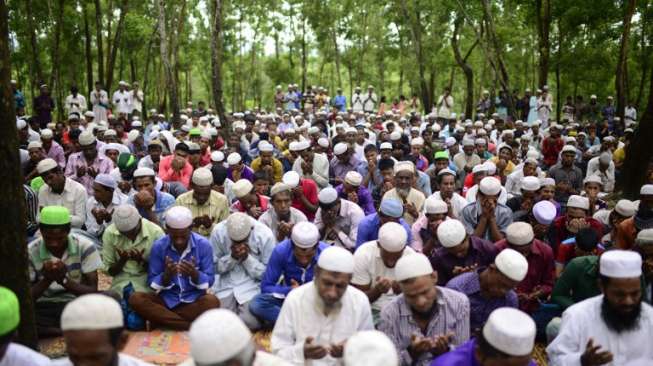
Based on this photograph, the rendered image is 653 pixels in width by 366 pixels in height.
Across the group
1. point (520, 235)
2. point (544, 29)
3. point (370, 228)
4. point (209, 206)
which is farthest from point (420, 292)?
point (544, 29)

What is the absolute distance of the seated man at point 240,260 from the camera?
5.08 meters

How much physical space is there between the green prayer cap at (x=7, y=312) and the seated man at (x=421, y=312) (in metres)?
2.07

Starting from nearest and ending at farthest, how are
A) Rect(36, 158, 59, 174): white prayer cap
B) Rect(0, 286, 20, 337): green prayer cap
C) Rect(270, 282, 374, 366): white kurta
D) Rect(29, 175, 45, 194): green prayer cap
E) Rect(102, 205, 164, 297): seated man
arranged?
Rect(0, 286, 20, 337): green prayer cap
Rect(270, 282, 374, 366): white kurta
Rect(102, 205, 164, 297): seated man
Rect(36, 158, 59, 174): white prayer cap
Rect(29, 175, 45, 194): green prayer cap

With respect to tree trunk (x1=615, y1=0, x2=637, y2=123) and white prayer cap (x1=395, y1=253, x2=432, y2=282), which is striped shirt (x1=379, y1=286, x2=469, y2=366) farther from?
tree trunk (x1=615, y1=0, x2=637, y2=123)

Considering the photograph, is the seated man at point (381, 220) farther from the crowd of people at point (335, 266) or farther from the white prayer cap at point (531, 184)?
the white prayer cap at point (531, 184)

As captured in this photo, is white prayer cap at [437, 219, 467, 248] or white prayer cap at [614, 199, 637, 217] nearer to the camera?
white prayer cap at [437, 219, 467, 248]

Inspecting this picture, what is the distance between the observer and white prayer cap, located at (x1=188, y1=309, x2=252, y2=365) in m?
2.29

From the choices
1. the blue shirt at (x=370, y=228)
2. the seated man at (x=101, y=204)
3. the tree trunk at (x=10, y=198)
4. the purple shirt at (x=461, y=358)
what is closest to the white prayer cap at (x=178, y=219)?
the tree trunk at (x=10, y=198)

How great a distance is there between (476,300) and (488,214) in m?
1.75

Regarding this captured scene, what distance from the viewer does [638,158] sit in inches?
345

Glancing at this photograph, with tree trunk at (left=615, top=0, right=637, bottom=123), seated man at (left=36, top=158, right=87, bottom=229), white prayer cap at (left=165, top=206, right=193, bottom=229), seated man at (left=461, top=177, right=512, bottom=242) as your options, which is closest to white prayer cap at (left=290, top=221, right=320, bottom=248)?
white prayer cap at (left=165, top=206, right=193, bottom=229)

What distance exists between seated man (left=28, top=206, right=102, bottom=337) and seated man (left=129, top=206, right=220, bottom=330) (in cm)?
46

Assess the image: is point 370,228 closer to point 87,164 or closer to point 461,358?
point 461,358

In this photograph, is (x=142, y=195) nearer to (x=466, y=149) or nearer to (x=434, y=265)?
(x=434, y=265)
